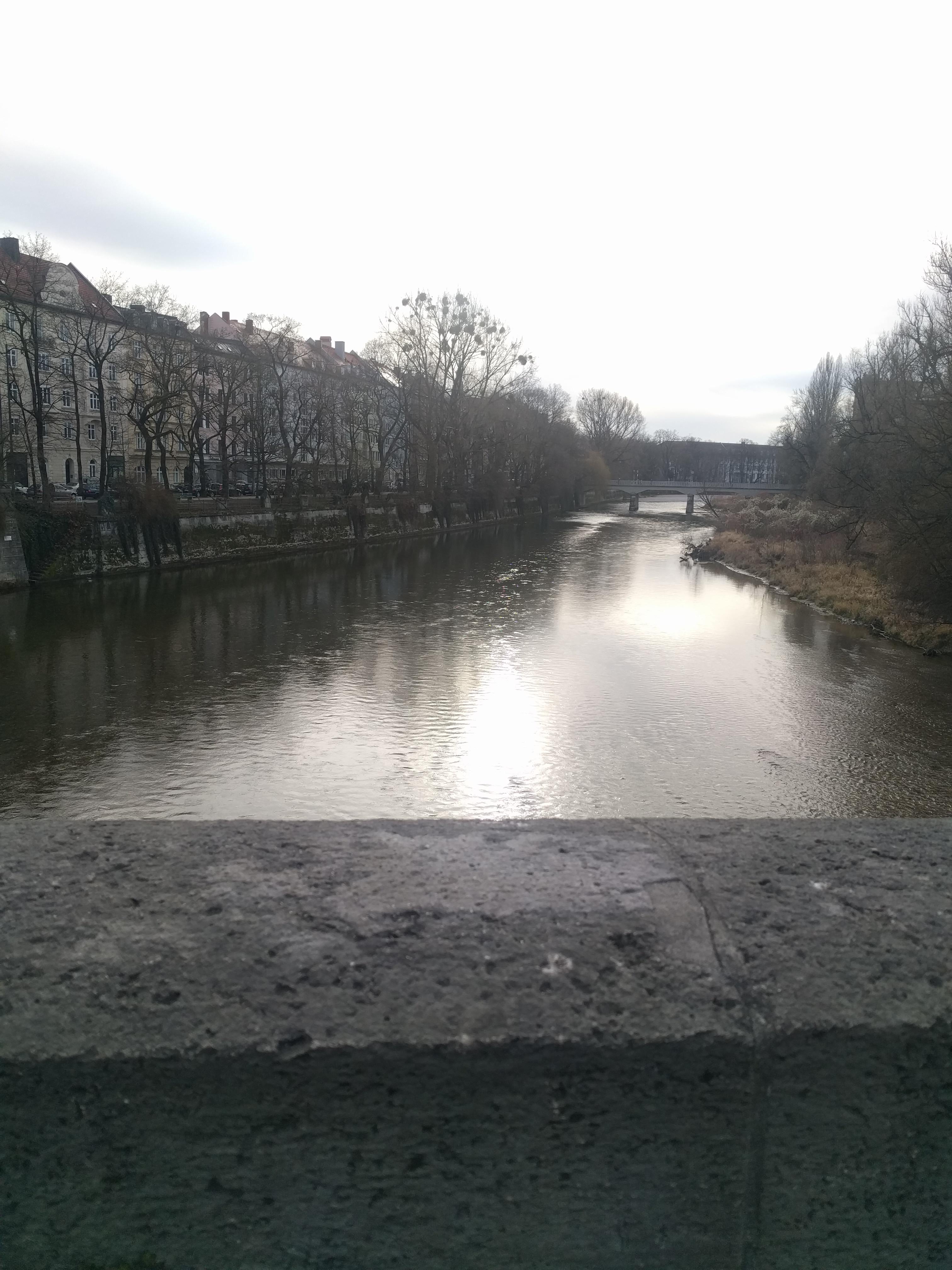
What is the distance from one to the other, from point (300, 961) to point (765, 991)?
70 centimetres

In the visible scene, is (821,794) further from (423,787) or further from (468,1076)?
(468,1076)

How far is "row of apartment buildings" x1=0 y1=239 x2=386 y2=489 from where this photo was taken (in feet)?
111

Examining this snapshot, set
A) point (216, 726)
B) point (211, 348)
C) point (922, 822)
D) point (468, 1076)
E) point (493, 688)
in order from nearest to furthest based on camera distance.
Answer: point (468, 1076) → point (922, 822) → point (216, 726) → point (493, 688) → point (211, 348)

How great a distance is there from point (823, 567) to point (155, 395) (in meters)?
26.4

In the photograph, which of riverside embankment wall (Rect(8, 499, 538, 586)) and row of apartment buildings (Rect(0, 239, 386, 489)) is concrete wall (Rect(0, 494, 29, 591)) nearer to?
riverside embankment wall (Rect(8, 499, 538, 586))

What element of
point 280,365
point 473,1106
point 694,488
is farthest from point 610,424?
point 473,1106

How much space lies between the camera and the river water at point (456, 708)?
11.1 meters

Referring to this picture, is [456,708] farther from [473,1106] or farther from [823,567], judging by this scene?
[823,567]

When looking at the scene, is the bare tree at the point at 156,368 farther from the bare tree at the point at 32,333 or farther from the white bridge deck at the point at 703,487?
the white bridge deck at the point at 703,487

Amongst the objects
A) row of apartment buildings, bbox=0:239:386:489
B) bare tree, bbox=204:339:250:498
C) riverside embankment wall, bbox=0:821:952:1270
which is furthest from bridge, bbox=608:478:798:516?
riverside embankment wall, bbox=0:821:952:1270

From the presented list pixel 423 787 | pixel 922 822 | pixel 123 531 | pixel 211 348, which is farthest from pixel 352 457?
pixel 922 822

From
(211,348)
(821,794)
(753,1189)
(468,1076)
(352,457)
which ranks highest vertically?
(211,348)

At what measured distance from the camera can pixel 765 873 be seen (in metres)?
1.67

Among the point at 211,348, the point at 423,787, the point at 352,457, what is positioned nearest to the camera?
the point at 423,787
